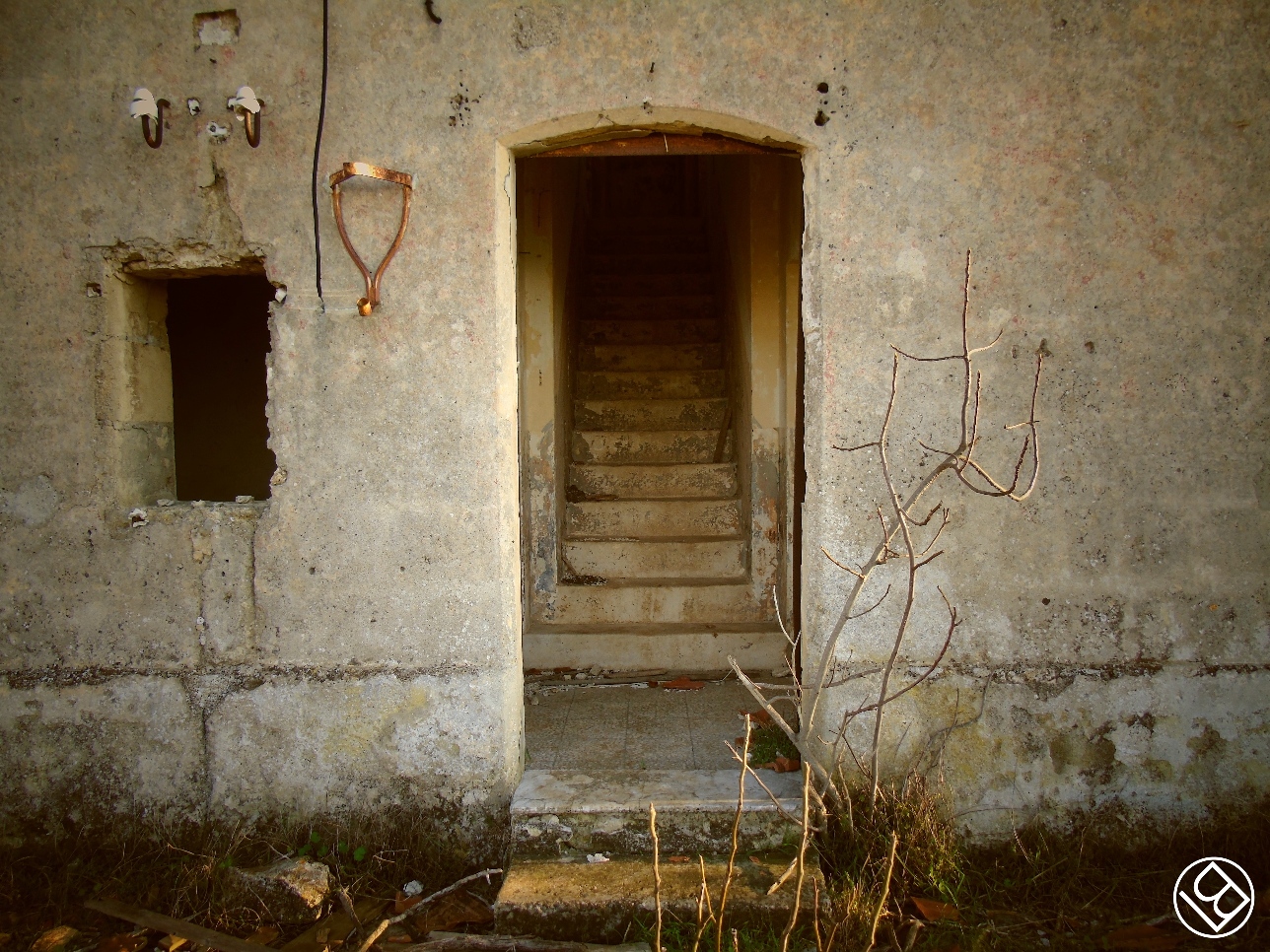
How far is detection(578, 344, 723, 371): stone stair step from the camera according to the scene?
6.58 metres

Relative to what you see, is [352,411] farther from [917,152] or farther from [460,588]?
[917,152]

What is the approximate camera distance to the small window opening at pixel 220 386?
651cm

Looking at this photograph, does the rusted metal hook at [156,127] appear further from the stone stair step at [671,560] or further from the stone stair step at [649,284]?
the stone stair step at [649,284]

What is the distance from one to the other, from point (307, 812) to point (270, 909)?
393mm

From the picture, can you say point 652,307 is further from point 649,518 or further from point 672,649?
point 672,649

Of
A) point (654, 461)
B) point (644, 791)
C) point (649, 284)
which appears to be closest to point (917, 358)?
point (644, 791)

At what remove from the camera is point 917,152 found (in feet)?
10.1

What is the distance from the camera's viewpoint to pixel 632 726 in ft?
13.2

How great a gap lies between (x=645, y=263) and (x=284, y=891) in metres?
6.17

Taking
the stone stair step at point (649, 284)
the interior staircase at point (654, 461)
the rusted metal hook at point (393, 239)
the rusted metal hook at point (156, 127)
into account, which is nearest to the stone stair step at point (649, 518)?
the interior staircase at point (654, 461)

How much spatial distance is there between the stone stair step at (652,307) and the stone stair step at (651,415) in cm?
112

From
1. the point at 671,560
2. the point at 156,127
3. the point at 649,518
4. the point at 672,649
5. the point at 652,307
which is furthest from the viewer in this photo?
the point at 652,307

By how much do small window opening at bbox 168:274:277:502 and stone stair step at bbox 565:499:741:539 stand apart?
3002 millimetres

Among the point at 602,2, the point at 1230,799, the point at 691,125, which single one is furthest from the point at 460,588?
the point at 1230,799
